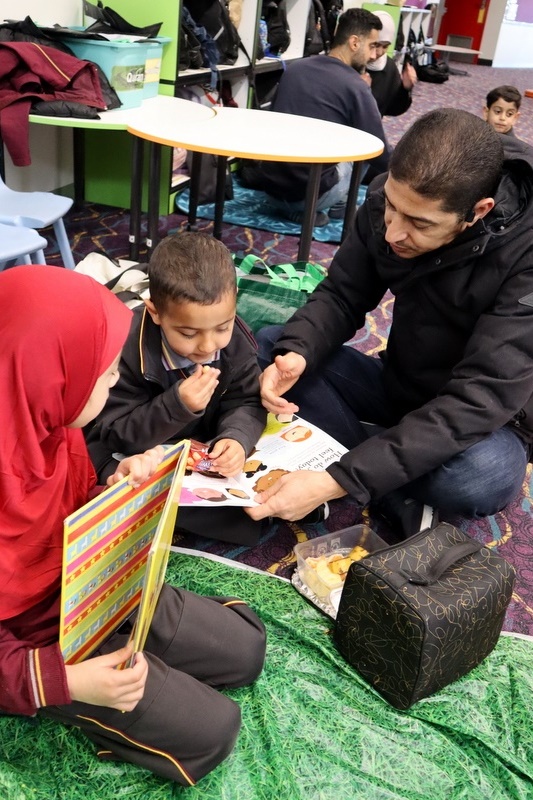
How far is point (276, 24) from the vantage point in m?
4.69

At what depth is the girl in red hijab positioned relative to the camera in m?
0.90

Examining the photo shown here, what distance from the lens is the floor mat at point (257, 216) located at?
150 inches

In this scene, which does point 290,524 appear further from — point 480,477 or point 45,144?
point 45,144

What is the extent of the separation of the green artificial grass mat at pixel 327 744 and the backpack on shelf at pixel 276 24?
421 centimetres

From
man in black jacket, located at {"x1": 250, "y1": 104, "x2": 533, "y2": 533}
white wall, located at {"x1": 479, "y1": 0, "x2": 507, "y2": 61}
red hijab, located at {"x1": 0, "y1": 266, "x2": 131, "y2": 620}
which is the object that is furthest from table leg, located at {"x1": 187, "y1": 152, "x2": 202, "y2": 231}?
white wall, located at {"x1": 479, "y1": 0, "x2": 507, "y2": 61}

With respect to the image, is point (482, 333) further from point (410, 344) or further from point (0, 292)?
point (0, 292)

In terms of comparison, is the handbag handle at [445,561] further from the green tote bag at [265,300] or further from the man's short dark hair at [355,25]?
the man's short dark hair at [355,25]

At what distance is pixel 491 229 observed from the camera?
1472 mm

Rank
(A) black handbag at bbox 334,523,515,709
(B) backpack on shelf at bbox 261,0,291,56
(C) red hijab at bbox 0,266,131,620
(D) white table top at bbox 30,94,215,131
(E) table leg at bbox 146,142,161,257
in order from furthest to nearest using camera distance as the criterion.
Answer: (B) backpack on shelf at bbox 261,0,291,56 < (E) table leg at bbox 146,142,161,257 < (D) white table top at bbox 30,94,215,131 < (A) black handbag at bbox 334,523,515,709 < (C) red hijab at bbox 0,266,131,620

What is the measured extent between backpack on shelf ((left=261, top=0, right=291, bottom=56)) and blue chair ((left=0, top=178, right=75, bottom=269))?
2.83 m

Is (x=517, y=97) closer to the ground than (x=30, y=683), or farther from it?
farther from it

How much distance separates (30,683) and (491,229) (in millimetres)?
1155

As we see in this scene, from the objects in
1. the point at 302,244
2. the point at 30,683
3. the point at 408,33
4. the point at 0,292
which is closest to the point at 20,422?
the point at 0,292

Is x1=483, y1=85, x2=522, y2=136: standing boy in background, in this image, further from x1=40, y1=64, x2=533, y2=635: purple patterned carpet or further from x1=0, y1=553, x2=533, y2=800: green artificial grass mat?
x1=0, y1=553, x2=533, y2=800: green artificial grass mat
